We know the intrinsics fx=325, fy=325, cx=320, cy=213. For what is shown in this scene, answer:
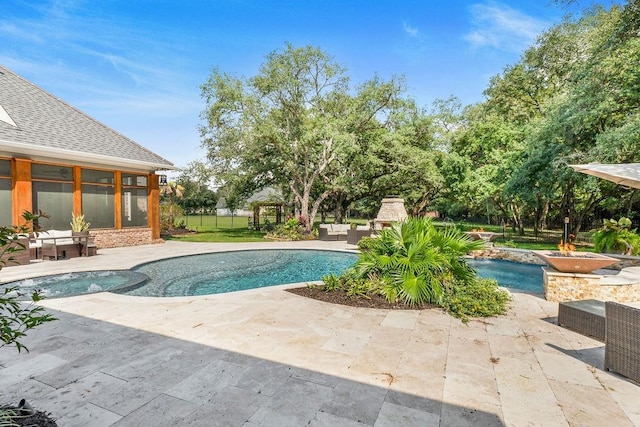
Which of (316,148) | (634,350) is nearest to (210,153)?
(316,148)

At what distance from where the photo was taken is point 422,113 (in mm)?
21672

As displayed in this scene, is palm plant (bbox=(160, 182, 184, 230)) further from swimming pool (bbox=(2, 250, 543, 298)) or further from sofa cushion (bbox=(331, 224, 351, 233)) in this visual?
sofa cushion (bbox=(331, 224, 351, 233))

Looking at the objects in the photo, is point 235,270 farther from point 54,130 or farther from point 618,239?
point 618,239

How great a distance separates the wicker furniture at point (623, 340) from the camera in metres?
2.81

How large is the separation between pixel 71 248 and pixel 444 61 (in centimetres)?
1639

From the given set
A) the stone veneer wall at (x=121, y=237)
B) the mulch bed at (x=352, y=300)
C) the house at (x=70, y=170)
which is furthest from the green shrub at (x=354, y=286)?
the stone veneer wall at (x=121, y=237)

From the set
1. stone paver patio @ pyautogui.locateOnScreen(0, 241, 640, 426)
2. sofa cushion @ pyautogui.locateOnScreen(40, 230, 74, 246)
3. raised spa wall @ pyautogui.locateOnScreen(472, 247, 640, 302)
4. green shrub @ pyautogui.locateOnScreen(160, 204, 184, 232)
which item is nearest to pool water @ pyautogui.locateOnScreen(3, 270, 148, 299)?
stone paver patio @ pyautogui.locateOnScreen(0, 241, 640, 426)

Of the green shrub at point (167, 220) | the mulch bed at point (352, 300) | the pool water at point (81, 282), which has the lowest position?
the pool water at point (81, 282)

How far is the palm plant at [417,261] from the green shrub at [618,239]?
6.45 m

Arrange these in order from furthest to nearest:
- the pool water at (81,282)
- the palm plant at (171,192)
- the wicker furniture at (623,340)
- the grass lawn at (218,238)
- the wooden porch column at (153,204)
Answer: the palm plant at (171,192), the grass lawn at (218,238), the wooden porch column at (153,204), the pool water at (81,282), the wicker furniture at (623,340)

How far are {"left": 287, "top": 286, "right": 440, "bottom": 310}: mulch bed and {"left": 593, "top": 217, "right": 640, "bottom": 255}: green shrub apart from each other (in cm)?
781

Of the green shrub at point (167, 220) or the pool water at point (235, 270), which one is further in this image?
the green shrub at point (167, 220)

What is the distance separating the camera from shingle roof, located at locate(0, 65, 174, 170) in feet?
33.3

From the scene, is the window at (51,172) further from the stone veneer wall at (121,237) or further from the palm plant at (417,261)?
the palm plant at (417,261)
